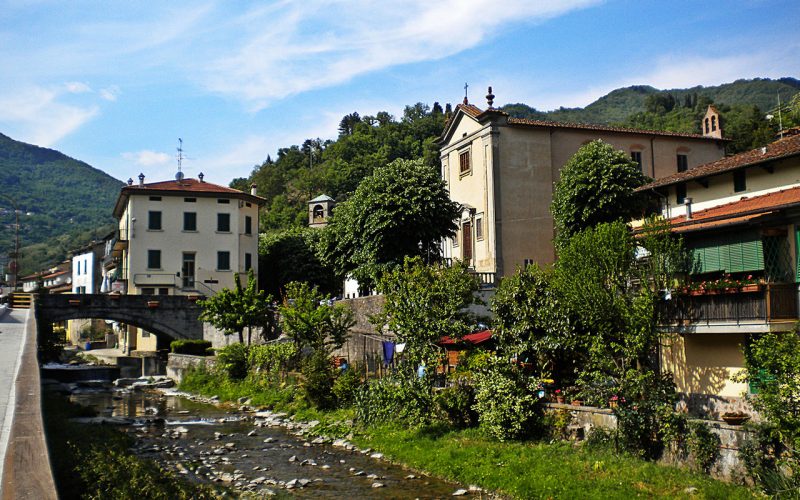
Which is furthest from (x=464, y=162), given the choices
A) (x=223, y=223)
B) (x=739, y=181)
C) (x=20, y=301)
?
(x=20, y=301)

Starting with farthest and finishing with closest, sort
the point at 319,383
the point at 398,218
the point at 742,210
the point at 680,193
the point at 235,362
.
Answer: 1. the point at 235,362
2. the point at 398,218
3. the point at 319,383
4. the point at 680,193
5. the point at 742,210

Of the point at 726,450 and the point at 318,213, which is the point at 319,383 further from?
the point at 318,213

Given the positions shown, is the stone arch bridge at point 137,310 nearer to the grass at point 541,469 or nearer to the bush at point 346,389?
the bush at point 346,389

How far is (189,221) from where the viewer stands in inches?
2443

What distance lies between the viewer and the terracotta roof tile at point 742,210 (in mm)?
22062

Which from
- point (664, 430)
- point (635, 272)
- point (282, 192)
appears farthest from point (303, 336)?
point (282, 192)

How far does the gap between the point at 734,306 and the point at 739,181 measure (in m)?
7.10

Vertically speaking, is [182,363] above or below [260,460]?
above

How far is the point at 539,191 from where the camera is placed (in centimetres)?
4528

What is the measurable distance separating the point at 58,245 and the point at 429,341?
6873 inches

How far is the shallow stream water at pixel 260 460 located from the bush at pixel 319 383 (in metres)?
2.47

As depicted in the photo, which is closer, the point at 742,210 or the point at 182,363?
the point at 742,210

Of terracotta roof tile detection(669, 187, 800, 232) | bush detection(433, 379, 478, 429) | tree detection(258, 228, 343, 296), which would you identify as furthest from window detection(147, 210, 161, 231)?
terracotta roof tile detection(669, 187, 800, 232)

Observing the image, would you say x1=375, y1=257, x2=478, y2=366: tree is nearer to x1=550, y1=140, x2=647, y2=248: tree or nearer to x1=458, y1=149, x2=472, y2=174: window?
x1=550, y1=140, x2=647, y2=248: tree
